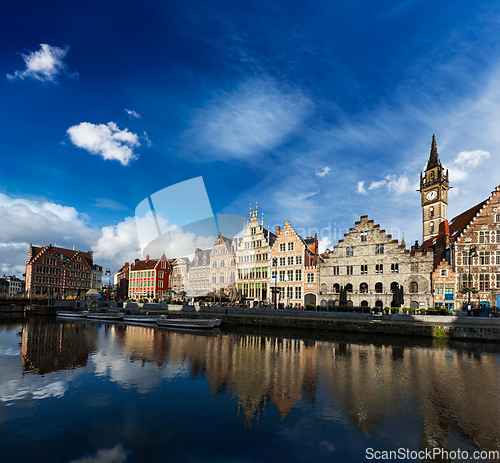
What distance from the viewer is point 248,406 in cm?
1535

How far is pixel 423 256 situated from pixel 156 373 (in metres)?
45.0

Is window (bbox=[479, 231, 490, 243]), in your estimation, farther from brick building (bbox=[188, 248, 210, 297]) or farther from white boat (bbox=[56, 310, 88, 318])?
white boat (bbox=[56, 310, 88, 318])

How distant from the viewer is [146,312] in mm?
64500

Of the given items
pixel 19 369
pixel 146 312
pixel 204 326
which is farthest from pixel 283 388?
pixel 146 312

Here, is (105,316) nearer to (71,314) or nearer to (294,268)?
(71,314)

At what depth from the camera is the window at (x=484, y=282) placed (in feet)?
152

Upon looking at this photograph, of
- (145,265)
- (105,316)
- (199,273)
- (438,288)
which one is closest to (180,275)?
(199,273)

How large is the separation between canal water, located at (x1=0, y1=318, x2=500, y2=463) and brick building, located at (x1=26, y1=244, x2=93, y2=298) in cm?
7585

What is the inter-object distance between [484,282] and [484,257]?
3619mm

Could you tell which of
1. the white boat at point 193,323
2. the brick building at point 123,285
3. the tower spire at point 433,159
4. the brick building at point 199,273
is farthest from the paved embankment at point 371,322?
the brick building at point 123,285

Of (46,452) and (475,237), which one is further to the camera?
(475,237)

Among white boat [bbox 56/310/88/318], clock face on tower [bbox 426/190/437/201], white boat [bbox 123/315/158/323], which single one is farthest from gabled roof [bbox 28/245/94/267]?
clock face on tower [bbox 426/190/437/201]

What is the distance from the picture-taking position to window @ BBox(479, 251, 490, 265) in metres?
47.1

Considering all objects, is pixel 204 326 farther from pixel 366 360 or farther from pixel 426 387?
pixel 426 387
